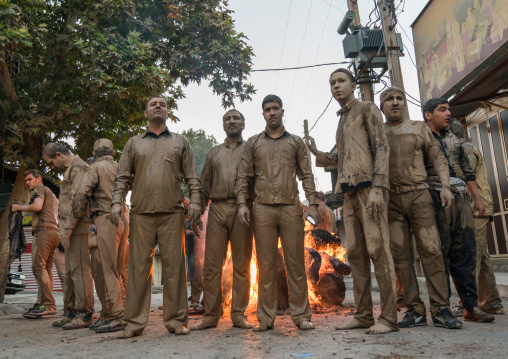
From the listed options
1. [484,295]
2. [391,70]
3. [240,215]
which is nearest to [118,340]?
[240,215]

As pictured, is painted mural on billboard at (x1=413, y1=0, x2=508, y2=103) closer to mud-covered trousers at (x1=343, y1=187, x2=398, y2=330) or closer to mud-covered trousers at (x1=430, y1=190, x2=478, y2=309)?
mud-covered trousers at (x1=430, y1=190, x2=478, y2=309)

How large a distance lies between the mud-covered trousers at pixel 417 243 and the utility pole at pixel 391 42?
6.15 m

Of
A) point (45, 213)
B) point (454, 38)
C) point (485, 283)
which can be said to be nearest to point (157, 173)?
point (45, 213)

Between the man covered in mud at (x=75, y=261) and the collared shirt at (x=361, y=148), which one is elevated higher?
the collared shirt at (x=361, y=148)

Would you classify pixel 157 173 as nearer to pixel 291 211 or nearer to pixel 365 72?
pixel 291 211

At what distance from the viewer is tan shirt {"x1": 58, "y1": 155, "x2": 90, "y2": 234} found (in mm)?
5789

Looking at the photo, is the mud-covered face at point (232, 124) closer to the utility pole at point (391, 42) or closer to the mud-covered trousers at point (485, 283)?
the mud-covered trousers at point (485, 283)

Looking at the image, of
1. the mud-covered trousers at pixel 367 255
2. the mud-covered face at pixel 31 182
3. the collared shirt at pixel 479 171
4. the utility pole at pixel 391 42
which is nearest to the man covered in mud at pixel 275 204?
the mud-covered trousers at pixel 367 255

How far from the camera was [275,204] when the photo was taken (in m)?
4.85

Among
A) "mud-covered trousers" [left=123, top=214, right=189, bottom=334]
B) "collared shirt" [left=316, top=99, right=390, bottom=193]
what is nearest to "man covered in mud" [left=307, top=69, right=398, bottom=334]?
"collared shirt" [left=316, top=99, right=390, bottom=193]

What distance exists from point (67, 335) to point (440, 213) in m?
4.19

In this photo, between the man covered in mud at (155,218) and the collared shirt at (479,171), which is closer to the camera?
the man covered in mud at (155,218)

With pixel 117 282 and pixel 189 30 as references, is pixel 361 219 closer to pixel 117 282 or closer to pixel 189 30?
pixel 117 282

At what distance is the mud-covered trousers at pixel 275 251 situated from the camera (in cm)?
470
